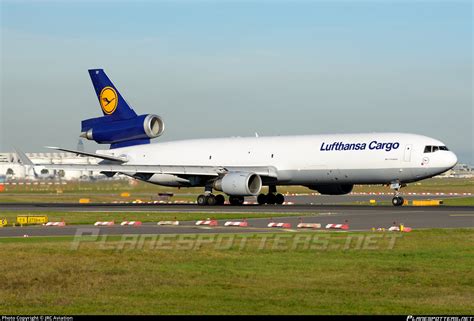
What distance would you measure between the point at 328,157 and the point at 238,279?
36056mm

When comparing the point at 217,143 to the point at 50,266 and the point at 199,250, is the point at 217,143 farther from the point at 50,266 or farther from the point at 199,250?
the point at 50,266

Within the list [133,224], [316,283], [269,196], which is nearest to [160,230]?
[133,224]

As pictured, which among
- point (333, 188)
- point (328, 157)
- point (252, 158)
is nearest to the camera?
point (328, 157)

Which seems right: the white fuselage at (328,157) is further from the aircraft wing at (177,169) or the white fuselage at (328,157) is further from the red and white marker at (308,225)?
the red and white marker at (308,225)

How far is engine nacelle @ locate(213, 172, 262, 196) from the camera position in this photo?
5625 centimetres

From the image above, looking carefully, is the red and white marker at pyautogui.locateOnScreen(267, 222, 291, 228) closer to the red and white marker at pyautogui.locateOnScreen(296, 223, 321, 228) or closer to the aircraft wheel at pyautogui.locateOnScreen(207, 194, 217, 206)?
the red and white marker at pyautogui.locateOnScreen(296, 223, 321, 228)

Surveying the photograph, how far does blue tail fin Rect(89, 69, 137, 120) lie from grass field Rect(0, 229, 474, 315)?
38065 mm

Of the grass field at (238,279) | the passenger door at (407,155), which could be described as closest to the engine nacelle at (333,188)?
the passenger door at (407,155)

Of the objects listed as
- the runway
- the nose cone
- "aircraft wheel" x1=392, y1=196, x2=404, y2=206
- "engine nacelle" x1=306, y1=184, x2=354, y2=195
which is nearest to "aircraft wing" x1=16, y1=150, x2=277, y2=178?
"engine nacelle" x1=306, y1=184, x2=354, y2=195

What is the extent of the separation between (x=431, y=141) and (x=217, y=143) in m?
16.3

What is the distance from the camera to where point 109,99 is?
66438mm

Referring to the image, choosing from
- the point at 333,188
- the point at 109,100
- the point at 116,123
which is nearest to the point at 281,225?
the point at 333,188

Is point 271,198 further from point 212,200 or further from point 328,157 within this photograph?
point 328,157

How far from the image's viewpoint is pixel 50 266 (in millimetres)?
23000
